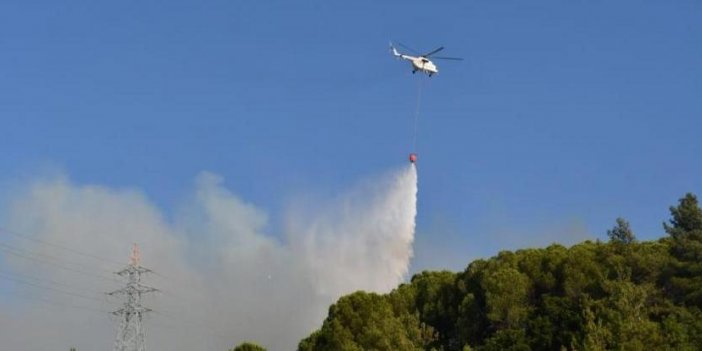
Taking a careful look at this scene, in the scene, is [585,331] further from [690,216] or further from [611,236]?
[611,236]

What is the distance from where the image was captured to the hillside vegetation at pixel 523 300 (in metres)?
97.0

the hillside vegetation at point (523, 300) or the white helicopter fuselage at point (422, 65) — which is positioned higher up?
the white helicopter fuselage at point (422, 65)

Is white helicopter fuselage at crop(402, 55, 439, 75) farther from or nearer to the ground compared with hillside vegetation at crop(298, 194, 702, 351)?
farther from the ground

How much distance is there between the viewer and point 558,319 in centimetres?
9688

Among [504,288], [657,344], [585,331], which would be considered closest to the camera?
[657,344]

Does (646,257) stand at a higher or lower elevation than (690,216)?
lower

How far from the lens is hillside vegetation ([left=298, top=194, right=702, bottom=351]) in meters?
97.0

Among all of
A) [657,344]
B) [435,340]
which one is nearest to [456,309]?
[435,340]

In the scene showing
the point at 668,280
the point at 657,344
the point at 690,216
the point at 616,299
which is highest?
the point at 690,216

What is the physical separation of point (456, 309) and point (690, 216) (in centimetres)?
5244

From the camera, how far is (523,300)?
110000 mm

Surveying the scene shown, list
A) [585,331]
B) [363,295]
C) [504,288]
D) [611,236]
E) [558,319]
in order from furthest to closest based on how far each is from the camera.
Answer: [611,236]
[363,295]
[504,288]
[558,319]
[585,331]

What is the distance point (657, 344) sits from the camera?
77.6m

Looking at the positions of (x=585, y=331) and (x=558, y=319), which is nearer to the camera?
(x=585, y=331)
